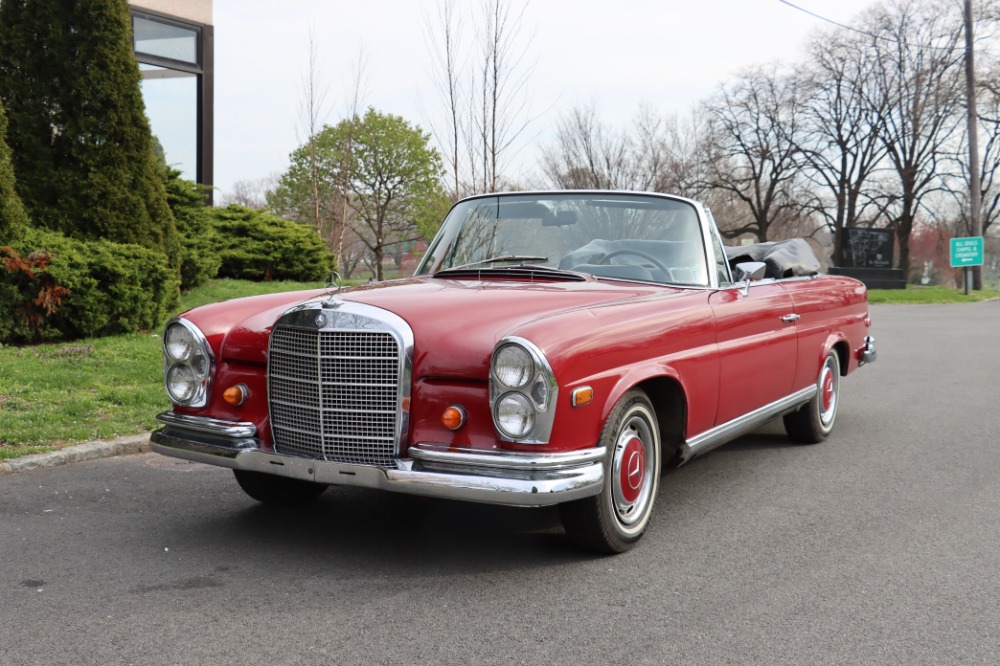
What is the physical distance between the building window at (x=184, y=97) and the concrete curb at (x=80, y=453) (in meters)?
11.1

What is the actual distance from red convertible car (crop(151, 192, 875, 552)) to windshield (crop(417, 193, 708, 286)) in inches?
0.4

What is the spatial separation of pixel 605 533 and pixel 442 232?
2329 millimetres

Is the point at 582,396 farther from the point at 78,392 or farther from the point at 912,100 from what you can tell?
the point at 912,100

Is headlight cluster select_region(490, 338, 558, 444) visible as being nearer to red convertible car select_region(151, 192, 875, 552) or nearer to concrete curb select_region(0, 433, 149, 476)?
red convertible car select_region(151, 192, 875, 552)

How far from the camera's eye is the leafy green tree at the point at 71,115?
10.1 metres

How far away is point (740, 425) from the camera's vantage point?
5211 mm

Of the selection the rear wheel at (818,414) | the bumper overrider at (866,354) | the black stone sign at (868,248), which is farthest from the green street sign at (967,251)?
the rear wheel at (818,414)

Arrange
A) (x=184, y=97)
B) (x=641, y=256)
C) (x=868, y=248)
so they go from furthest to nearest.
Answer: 1. (x=868, y=248)
2. (x=184, y=97)
3. (x=641, y=256)

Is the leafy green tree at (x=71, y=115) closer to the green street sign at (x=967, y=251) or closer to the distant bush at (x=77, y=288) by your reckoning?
the distant bush at (x=77, y=288)

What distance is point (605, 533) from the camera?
4008 millimetres

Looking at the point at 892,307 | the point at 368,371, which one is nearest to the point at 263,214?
the point at 368,371

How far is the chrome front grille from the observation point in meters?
3.84

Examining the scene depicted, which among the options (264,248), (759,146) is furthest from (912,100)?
(264,248)

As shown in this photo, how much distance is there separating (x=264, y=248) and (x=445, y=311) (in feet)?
43.9
